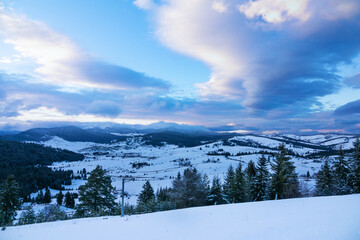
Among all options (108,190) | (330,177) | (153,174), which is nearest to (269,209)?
(330,177)

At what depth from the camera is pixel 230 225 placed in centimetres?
1027

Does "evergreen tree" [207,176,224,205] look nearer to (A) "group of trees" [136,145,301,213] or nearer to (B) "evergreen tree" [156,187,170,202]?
(A) "group of trees" [136,145,301,213]

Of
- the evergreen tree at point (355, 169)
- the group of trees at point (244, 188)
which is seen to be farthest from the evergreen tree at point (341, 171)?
the group of trees at point (244, 188)

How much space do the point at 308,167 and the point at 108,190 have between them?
205m

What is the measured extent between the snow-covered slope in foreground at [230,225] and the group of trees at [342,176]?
49.8 ft

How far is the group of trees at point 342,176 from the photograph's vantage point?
24047 millimetres

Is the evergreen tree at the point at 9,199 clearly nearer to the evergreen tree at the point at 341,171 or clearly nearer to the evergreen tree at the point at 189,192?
the evergreen tree at the point at 189,192

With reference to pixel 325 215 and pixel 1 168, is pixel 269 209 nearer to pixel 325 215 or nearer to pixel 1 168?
pixel 325 215

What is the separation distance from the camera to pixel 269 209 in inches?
486

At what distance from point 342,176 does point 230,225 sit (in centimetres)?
3085

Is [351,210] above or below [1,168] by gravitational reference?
above

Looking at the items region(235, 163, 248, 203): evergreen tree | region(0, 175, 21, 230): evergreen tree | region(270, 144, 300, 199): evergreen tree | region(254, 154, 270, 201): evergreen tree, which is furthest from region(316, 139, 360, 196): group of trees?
region(0, 175, 21, 230): evergreen tree

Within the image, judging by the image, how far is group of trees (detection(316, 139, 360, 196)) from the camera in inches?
947

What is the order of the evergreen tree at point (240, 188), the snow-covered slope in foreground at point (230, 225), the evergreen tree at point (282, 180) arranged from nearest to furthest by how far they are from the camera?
the snow-covered slope in foreground at point (230, 225) → the evergreen tree at point (282, 180) → the evergreen tree at point (240, 188)
